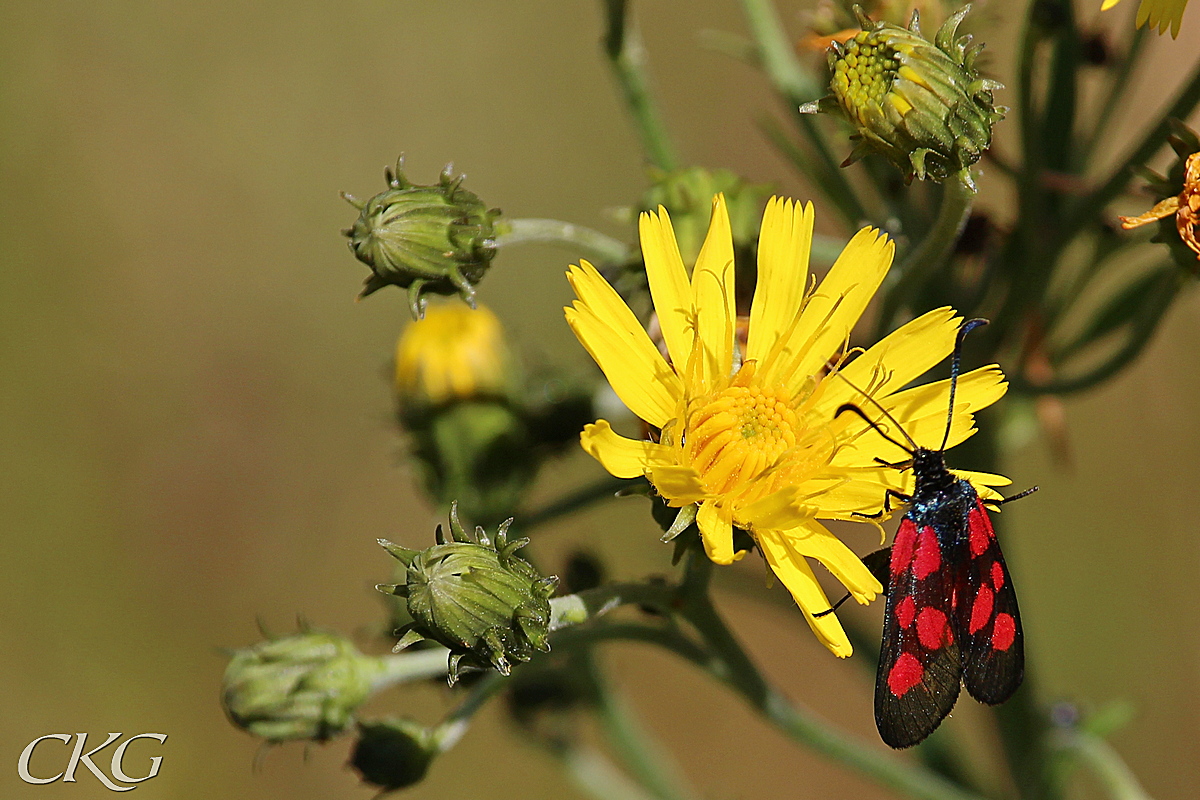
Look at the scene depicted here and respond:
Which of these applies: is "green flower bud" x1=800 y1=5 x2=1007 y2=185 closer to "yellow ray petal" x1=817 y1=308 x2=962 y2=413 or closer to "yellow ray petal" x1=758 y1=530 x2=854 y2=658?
"yellow ray petal" x1=817 y1=308 x2=962 y2=413

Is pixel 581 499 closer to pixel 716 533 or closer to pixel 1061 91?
pixel 716 533

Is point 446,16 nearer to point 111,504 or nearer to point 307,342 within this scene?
point 307,342

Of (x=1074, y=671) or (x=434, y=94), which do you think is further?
(x=434, y=94)

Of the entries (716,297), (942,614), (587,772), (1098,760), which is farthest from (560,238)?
(587,772)

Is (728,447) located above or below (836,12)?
below

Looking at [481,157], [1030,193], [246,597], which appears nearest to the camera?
[1030,193]

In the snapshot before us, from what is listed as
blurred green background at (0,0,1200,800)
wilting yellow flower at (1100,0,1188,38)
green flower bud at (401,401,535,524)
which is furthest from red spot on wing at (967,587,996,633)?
blurred green background at (0,0,1200,800)

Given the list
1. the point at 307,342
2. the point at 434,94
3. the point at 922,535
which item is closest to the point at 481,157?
the point at 434,94
